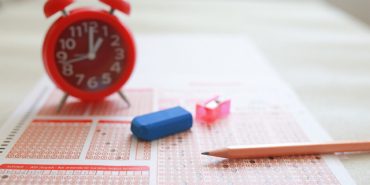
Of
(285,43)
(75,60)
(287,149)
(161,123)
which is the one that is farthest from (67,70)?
(285,43)

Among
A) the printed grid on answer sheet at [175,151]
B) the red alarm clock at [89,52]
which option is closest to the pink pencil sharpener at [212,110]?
the printed grid on answer sheet at [175,151]

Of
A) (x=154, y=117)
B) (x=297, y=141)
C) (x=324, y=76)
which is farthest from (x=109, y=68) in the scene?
(x=324, y=76)

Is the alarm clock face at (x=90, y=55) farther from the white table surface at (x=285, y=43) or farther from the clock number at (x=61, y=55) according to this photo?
the white table surface at (x=285, y=43)

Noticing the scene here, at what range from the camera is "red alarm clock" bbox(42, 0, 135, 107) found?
2.01 feet

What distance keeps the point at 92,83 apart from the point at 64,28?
0.09 metres

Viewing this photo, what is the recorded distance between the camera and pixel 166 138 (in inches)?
22.3

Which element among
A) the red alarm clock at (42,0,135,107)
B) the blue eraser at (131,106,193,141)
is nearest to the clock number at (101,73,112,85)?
the red alarm clock at (42,0,135,107)

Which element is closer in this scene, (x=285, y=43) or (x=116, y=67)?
(x=116, y=67)

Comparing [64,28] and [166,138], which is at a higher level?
[64,28]

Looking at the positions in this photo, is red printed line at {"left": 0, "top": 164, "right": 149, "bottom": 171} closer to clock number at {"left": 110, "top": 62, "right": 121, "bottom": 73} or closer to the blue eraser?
the blue eraser

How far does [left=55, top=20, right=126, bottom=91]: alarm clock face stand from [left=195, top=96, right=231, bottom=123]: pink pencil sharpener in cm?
14

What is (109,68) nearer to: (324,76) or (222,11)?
(324,76)

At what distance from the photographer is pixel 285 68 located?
0.85 m

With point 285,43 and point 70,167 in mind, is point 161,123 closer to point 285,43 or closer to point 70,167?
point 70,167
